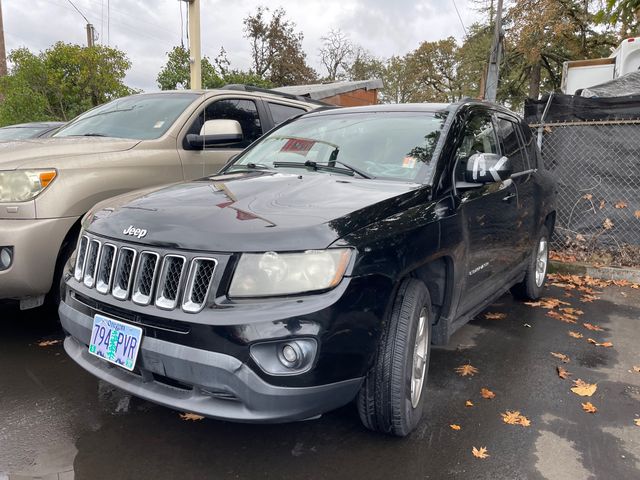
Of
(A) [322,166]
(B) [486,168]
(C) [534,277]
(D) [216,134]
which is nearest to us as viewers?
(B) [486,168]

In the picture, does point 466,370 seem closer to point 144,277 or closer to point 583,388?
point 583,388

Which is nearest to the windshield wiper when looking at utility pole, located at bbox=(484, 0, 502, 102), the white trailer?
the white trailer

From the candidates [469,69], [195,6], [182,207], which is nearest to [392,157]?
[182,207]


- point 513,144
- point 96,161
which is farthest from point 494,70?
point 96,161

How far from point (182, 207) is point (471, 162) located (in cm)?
174

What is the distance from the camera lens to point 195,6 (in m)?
9.94

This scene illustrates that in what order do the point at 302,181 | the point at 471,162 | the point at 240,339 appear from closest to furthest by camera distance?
1. the point at 240,339
2. the point at 302,181
3. the point at 471,162

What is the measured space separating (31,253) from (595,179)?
245 inches

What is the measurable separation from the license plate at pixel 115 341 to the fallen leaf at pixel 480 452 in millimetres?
1697

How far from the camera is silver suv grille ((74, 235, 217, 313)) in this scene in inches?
86.7

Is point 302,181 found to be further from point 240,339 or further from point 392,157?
A: point 240,339

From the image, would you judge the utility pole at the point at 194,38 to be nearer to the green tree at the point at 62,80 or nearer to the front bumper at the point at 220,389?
the green tree at the point at 62,80

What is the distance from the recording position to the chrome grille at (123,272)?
7.84 feet

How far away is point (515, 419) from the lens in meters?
2.99
